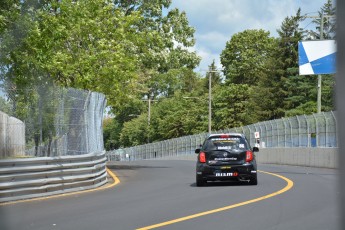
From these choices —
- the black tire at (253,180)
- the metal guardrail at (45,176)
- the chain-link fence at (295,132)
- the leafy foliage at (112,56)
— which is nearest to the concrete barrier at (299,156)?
the chain-link fence at (295,132)

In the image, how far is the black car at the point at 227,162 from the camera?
17.4 meters

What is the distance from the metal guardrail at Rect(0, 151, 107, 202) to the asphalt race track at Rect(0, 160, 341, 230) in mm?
584

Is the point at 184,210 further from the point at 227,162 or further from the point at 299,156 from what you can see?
the point at 299,156

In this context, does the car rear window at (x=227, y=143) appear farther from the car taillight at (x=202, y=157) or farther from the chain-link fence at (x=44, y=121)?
the chain-link fence at (x=44, y=121)

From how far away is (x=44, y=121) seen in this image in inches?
A: 668

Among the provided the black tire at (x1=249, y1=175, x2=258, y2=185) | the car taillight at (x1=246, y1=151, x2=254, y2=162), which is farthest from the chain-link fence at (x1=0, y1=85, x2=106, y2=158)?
the black tire at (x1=249, y1=175, x2=258, y2=185)

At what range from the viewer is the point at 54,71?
23.2m

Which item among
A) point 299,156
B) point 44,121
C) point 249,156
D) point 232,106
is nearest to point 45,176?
point 44,121

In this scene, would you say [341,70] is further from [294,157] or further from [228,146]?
[294,157]

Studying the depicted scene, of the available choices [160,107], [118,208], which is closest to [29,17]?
[118,208]

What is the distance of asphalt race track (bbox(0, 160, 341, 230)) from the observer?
949 centimetres

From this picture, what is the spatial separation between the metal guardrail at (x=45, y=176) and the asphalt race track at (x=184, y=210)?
1.92ft

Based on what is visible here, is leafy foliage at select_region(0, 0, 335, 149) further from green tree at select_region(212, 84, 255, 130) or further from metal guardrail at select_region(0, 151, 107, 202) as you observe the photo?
green tree at select_region(212, 84, 255, 130)

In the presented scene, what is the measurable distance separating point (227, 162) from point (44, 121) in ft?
16.3
